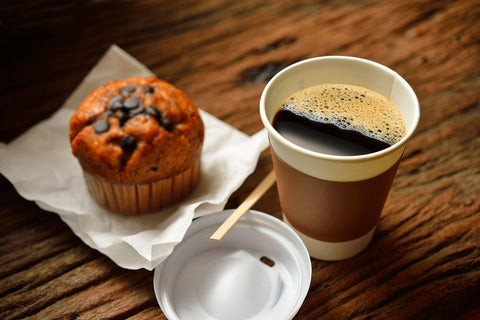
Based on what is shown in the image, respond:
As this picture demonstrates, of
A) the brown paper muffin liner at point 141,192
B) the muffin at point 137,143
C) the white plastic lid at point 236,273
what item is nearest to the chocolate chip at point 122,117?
the muffin at point 137,143

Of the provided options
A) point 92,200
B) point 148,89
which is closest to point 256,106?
point 148,89

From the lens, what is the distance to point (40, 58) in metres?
1.30

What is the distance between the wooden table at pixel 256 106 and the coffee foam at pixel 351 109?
21 centimetres

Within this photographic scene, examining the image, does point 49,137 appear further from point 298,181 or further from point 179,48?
point 298,181

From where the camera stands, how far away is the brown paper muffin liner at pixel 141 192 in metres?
0.97

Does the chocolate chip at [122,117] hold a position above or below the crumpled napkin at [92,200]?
above

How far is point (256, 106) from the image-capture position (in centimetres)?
120

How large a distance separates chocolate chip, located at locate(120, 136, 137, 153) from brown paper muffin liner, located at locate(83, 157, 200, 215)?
0.07 meters

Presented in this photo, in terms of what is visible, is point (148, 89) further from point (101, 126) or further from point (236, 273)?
point (236, 273)

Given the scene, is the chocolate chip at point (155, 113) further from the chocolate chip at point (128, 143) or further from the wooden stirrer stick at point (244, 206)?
the wooden stirrer stick at point (244, 206)

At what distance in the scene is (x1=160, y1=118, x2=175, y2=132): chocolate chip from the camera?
95 cm

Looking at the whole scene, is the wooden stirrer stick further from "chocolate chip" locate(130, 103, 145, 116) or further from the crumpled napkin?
"chocolate chip" locate(130, 103, 145, 116)

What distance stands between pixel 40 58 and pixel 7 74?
9cm

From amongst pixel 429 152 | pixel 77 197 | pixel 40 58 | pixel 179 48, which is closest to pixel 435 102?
pixel 429 152
